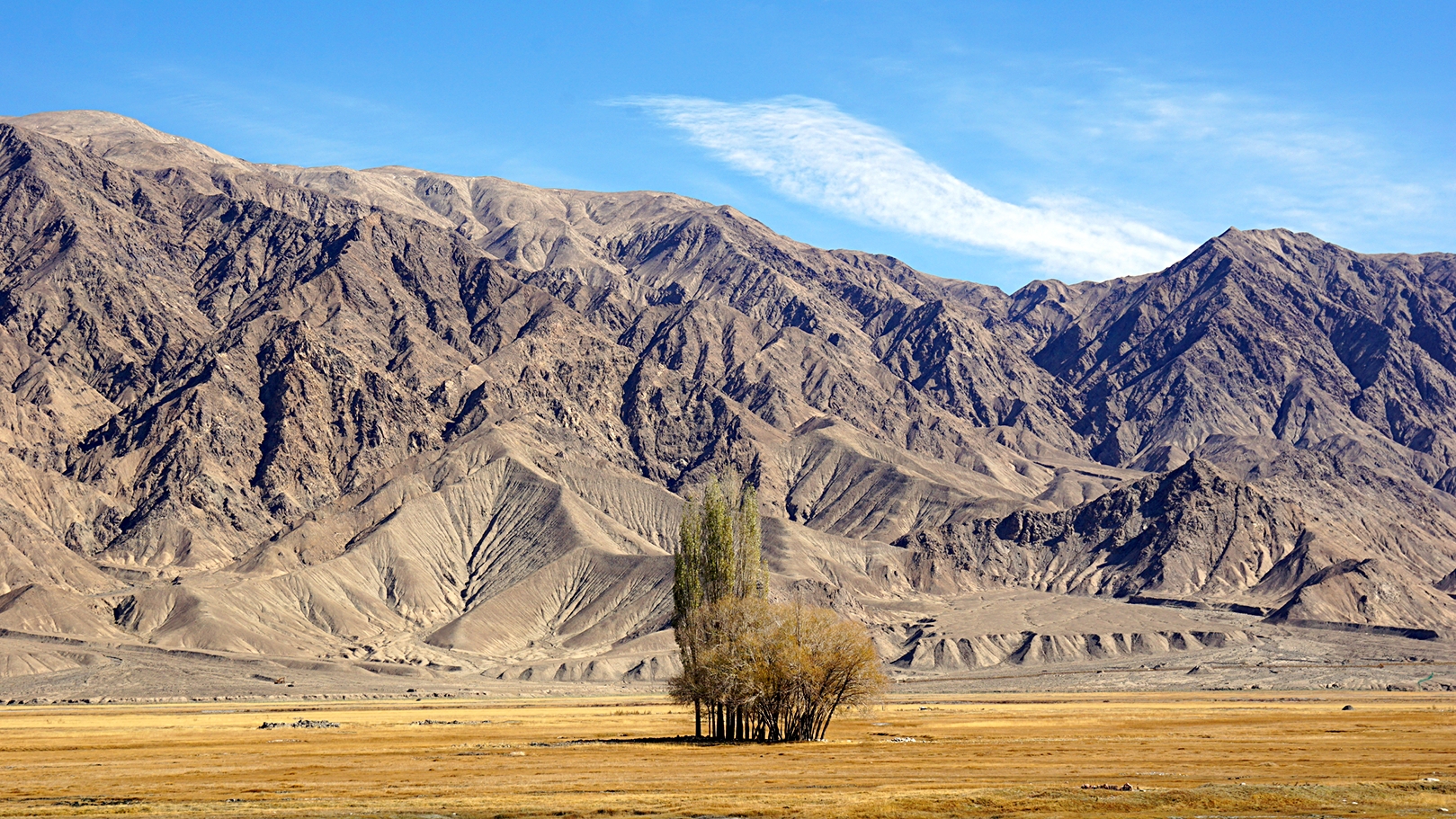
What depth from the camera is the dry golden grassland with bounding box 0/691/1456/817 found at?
44.0 meters

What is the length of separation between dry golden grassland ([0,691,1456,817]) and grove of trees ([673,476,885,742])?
8.42ft

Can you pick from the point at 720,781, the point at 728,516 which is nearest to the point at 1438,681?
the point at 728,516

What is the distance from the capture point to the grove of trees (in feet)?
239

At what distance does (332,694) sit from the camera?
179875 mm

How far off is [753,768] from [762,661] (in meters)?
15.0

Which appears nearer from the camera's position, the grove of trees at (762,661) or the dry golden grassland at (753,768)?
the dry golden grassland at (753,768)

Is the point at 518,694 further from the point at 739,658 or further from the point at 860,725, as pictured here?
the point at 739,658

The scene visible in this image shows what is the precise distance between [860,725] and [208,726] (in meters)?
50.6

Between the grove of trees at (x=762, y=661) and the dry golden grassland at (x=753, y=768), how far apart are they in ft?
8.42

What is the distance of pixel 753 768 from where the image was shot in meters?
58.1

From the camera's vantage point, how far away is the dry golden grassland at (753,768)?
44031mm

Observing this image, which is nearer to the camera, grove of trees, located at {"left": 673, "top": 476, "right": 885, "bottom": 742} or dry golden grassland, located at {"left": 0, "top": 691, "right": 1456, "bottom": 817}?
dry golden grassland, located at {"left": 0, "top": 691, "right": 1456, "bottom": 817}

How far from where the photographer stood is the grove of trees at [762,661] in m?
72.9

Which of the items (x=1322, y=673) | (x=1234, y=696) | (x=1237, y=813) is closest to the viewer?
(x=1237, y=813)
